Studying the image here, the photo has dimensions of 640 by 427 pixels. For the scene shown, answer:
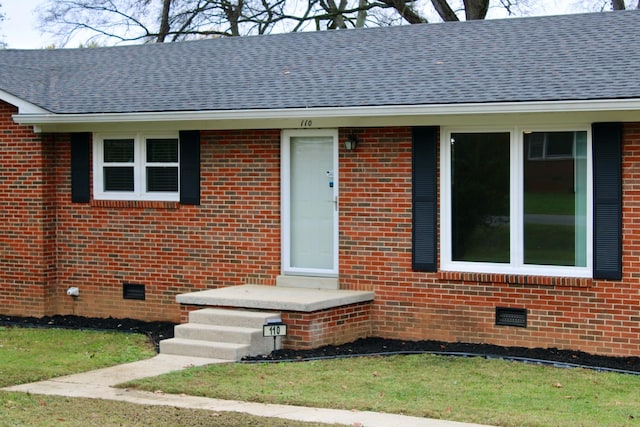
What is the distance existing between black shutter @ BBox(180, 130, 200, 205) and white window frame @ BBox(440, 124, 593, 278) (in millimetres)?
3464

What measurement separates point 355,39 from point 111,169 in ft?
14.1

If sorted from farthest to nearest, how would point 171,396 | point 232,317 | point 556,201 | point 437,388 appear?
point 232,317 → point 556,201 → point 437,388 → point 171,396

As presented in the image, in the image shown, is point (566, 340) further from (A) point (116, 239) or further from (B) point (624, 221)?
(A) point (116, 239)

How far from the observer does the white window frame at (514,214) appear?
11.2 meters

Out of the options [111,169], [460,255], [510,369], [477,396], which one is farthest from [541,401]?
[111,169]

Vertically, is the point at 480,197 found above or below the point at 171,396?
above

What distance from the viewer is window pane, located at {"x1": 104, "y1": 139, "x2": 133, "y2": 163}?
1396cm

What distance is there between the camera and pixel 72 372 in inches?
401

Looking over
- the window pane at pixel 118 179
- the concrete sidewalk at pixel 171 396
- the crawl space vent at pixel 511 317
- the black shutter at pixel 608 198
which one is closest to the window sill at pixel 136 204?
the window pane at pixel 118 179

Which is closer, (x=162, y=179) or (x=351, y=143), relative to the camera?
(x=351, y=143)

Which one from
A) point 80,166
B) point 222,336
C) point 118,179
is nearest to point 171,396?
point 222,336

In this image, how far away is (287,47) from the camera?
15.7m

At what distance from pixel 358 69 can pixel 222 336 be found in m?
4.48

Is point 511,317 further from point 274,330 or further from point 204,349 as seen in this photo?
point 204,349
